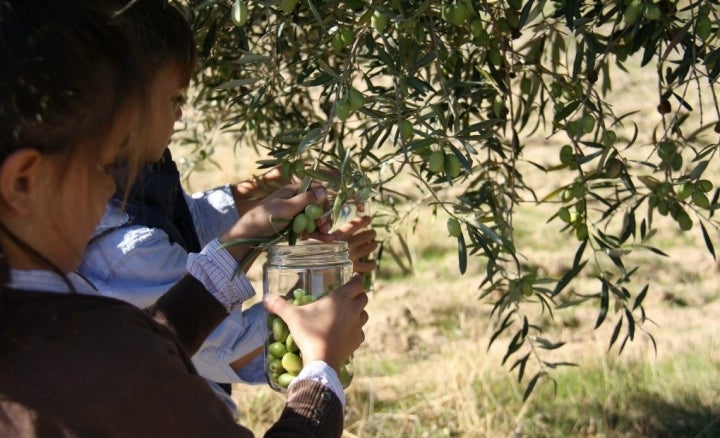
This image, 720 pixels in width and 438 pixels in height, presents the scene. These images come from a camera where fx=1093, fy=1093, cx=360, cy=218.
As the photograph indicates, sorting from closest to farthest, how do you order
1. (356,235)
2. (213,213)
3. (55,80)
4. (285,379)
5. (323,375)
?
(55,80)
(323,375)
(285,379)
(356,235)
(213,213)

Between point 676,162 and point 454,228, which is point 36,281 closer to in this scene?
point 454,228

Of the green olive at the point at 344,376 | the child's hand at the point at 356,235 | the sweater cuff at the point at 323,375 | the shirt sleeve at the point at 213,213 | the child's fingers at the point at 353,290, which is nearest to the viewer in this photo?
the sweater cuff at the point at 323,375

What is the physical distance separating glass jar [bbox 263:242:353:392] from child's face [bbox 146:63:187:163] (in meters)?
0.26

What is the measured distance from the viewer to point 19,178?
1138 mm

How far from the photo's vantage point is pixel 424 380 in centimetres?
375

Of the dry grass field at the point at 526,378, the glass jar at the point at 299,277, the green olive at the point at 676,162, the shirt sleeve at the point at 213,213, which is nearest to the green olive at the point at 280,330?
the glass jar at the point at 299,277

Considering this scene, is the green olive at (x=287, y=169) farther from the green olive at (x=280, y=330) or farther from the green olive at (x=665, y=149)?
the green olive at (x=665, y=149)

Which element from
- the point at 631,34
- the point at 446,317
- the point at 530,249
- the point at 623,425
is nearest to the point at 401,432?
the point at 623,425

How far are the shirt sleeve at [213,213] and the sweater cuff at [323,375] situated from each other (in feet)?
3.78

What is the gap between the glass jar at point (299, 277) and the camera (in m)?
1.62

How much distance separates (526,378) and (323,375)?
2.37m

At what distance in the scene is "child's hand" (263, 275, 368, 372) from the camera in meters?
1.43

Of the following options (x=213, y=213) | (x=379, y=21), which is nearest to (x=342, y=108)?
(x=379, y=21)

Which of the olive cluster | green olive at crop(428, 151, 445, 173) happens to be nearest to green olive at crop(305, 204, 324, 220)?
the olive cluster
